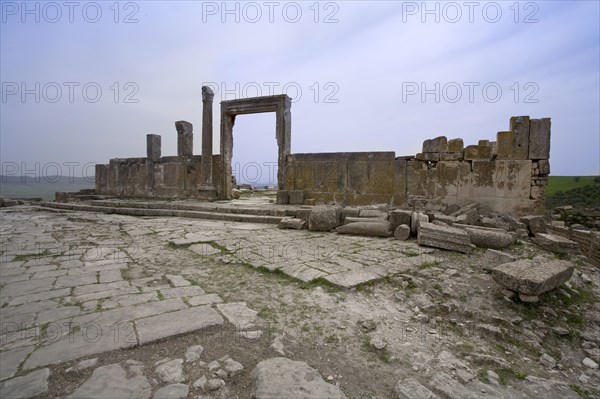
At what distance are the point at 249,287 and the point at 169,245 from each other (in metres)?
2.59

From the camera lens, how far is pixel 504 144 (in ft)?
24.5

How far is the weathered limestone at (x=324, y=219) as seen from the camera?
6.66 metres

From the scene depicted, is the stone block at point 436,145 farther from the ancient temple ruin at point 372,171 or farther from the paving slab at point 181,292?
the paving slab at point 181,292

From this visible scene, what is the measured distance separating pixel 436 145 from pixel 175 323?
784 cm

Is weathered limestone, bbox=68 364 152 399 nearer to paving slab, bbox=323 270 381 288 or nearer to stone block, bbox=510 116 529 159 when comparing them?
paving slab, bbox=323 270 381 288

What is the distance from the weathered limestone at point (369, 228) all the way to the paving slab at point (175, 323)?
387 centimetres

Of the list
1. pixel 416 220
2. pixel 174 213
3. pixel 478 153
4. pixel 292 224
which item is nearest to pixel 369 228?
pixel 416 220

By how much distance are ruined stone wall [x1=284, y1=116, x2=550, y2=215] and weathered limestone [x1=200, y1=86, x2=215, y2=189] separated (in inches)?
139

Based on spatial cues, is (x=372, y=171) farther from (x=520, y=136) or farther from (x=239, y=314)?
(x=239, y=314)

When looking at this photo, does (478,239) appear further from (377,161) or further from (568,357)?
(377,161)

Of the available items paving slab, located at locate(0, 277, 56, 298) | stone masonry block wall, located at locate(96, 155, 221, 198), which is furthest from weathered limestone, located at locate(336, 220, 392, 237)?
stone masonry block wall, located at locate(96, 155, 221, 198)

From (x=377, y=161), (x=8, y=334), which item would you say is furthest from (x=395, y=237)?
(x=8, y=334)

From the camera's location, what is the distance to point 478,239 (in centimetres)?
505

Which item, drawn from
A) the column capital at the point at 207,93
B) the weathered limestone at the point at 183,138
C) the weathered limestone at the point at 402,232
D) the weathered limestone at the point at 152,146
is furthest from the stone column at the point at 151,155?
the weathered limestone at the point at 402,232
